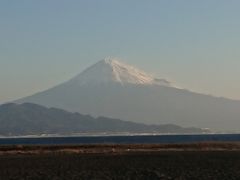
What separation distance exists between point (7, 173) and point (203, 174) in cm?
1318

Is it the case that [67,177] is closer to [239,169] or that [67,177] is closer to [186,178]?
[186,178]

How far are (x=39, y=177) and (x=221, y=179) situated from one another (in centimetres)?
1126

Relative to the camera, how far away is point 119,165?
5322 cm

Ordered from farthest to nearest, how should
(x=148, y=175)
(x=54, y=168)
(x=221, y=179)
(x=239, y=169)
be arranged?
(x=54, y=168), (x=239, y=169), (x=148, y=175), (x=221, y=179)

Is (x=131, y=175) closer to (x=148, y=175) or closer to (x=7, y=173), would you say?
(x=148, y=175)

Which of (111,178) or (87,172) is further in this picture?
(87,172)

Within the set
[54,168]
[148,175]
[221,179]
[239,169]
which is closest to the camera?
[221,179]

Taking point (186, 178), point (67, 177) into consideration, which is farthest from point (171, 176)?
point (67, 177)

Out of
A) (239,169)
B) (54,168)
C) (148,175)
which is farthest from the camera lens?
(54,168)

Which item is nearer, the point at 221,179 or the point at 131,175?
the point at 221,179

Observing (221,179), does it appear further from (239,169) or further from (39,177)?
(39,177)

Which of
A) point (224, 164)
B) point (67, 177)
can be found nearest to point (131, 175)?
point (67, 177)

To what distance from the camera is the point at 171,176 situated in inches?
1657

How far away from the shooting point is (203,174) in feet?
141
